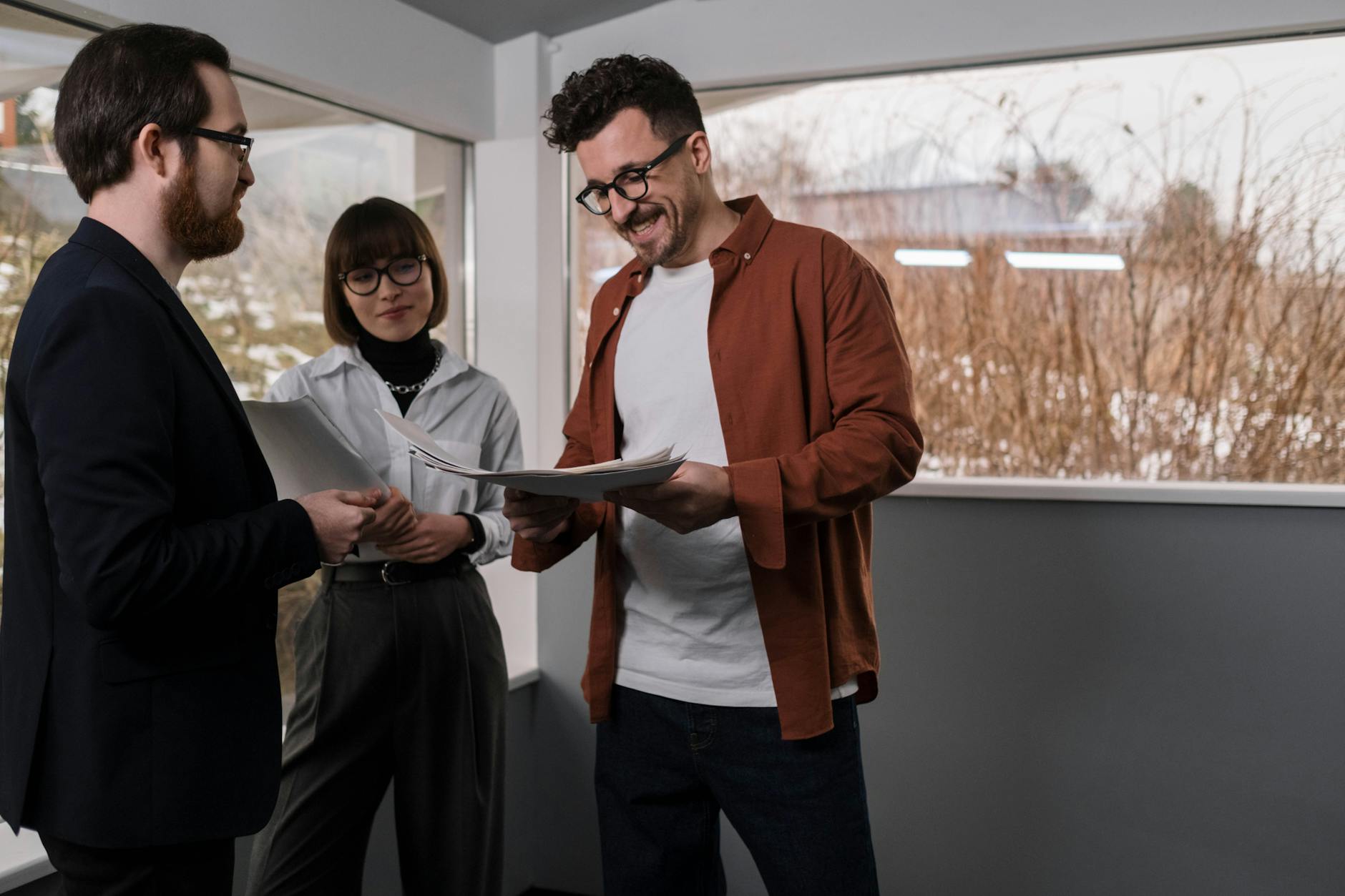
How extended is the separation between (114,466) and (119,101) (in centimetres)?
48

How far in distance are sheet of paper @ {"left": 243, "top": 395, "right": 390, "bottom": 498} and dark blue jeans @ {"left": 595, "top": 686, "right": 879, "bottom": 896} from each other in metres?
0.58

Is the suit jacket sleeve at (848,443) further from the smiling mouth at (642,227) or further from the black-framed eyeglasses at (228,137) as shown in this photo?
the black-framed eyeglasses at (228,137)

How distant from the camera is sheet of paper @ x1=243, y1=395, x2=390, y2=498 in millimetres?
1677

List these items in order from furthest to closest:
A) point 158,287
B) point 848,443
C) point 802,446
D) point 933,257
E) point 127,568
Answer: point 933,257
point 802,446
point 848,443
point 158,287
point 127,568

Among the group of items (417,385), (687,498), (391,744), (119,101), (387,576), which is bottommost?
(391,744)

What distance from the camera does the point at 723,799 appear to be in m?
1.61

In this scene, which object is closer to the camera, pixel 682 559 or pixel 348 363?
pixel 682 559

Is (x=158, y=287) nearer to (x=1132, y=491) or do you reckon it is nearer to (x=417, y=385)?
(x=417, y=385)

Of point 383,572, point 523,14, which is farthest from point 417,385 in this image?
point 523,14

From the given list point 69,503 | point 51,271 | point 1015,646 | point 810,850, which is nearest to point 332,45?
point 51,271

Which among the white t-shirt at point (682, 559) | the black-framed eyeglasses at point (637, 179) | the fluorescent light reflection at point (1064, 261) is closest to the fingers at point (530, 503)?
the white t-shirt at point (682, 559)

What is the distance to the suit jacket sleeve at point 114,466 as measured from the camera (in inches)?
46.4

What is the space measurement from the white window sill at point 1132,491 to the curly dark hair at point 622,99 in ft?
5.03

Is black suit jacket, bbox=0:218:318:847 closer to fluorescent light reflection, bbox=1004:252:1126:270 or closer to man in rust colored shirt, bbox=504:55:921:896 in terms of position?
man in rust colored shirt, bbox=504:55:921:896
